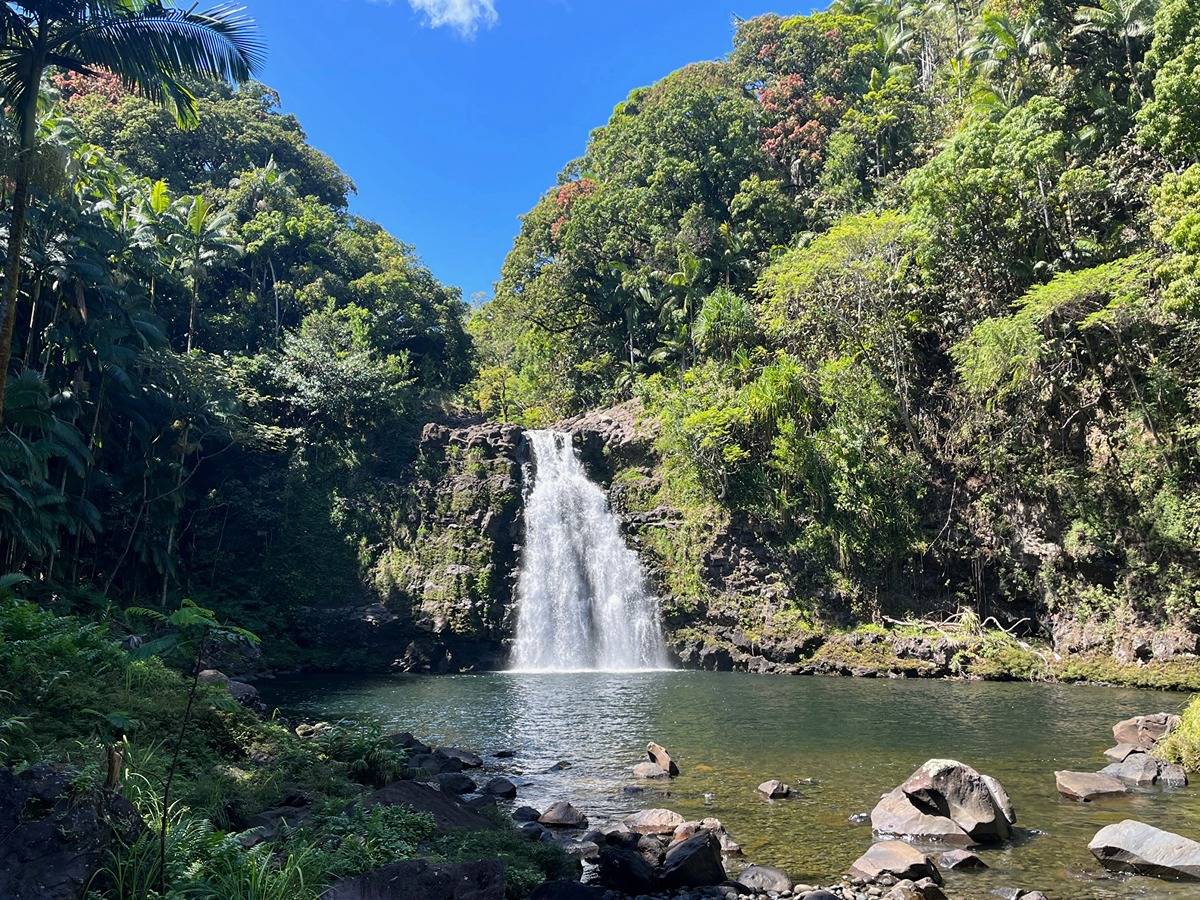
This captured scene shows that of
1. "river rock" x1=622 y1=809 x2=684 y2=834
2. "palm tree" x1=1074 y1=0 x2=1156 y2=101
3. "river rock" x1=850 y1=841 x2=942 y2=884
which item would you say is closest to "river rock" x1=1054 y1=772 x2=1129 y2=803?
"river rock" x1=850 y1=841 x2=942 y2=884

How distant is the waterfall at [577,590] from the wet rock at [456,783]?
17.5 metres

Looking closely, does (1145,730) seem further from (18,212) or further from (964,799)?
(18,212)

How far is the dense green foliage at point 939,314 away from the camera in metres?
21.7

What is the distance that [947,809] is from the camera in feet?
29.8

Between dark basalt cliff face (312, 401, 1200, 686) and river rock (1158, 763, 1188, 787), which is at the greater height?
dark basalt cliff face (312, 401, 1200, 686)

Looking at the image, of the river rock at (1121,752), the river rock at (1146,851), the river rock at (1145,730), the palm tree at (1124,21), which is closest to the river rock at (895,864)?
the river rock at (1146,851)

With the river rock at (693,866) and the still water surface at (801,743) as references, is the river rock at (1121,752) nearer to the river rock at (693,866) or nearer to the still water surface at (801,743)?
the still water surface at (801,743)

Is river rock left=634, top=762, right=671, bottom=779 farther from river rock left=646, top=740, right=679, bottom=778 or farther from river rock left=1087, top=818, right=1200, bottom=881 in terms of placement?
river rock left=1087, top=818, right=1200, bottom=881

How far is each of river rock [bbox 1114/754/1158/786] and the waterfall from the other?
18748 mm

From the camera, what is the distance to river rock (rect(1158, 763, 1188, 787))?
1058 cm

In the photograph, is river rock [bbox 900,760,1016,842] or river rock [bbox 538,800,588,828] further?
river rock [bbox 538,800,588,828]

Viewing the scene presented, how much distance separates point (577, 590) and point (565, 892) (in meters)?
24.5

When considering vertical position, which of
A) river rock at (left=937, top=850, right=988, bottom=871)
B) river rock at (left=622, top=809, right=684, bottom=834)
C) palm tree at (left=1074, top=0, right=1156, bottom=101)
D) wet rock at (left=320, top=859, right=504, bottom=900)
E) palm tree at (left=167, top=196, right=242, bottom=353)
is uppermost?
palm tree at (left=1074, top=0, right=1156, bottom=101)

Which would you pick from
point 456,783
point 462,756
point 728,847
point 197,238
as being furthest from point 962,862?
point 197,238
